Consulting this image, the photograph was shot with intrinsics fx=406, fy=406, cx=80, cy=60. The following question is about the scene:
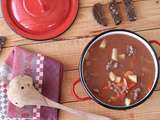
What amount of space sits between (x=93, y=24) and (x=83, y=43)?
0.20ft

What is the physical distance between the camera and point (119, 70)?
3.68 feet

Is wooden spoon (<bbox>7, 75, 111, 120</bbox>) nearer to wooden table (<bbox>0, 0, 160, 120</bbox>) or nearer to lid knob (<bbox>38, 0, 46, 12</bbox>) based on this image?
wooden table (<bbox>0, 0, 160, 120</bbox>)

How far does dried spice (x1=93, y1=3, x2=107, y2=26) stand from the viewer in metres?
1.16

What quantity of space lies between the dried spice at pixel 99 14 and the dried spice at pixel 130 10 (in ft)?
0.23

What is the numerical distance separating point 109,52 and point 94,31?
84 millimetres

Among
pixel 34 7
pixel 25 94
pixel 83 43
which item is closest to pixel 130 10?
pixel 83 43

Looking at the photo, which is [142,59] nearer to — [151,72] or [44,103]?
[151,72]

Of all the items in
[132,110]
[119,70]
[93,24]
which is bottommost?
[132,110]

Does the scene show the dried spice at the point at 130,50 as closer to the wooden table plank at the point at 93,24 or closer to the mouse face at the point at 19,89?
the wooden table plank at the point at 93,24

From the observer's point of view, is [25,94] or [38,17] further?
[38,17]

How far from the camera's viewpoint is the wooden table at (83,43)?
114 centimetres

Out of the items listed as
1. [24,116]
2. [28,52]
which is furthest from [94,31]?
[24,116]

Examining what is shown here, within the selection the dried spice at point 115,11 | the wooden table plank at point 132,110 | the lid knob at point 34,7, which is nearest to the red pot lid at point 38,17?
the lid knob at point 34,7

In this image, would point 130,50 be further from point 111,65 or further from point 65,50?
point 65,50
